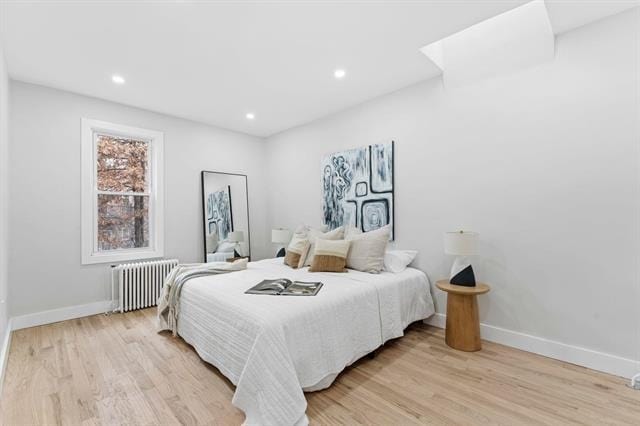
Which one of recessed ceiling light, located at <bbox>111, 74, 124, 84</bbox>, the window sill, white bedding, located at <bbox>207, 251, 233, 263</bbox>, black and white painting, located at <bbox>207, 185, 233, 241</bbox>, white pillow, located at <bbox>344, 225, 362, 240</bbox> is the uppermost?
recessed ceiling light, located at <bbox>111, 74, 124, 84</bbox>

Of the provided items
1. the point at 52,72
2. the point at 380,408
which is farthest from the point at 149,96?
the point at 380,408

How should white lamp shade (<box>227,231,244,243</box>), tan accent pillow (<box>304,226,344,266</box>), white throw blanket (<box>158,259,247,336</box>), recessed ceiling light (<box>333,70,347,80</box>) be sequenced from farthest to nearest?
white lamp shade (<box>227,231,244,243</box>) → tan accent pillow (<box>304,226,344,266</box>) → recessed ceiling light (<box>333,70,347,80</box>) → white throw blanket (<box>158,259,247,336</box>)

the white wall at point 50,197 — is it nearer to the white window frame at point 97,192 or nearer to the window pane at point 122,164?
the white window frame at point 97,192

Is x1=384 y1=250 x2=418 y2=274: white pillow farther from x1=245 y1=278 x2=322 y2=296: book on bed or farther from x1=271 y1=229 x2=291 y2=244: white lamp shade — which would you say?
x1=271 y1=229 x2=291 y2=244: white lamp shade

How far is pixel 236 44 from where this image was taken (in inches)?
98.2

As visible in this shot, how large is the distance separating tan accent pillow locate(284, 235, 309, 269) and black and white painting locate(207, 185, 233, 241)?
1.56 metres

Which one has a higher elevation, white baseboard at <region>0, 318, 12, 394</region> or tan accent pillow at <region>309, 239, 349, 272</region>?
tan accent pillow at <region>309, 239, 349, 272</region>

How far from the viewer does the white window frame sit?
345cm

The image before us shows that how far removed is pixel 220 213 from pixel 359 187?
89.7 inches

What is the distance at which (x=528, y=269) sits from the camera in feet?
8.25

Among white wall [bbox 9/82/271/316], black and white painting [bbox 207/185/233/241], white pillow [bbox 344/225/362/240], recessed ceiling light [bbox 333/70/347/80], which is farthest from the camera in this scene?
black and white painting [bbox 207/185/233/241]

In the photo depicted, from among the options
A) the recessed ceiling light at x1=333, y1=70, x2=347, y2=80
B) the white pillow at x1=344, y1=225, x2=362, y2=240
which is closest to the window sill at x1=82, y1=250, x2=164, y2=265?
the white pillow at x1=344, y1=225, x2=362, y2=240

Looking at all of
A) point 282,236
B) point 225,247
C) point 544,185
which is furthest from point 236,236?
point 544,185

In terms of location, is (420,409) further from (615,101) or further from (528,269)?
(615,101)
